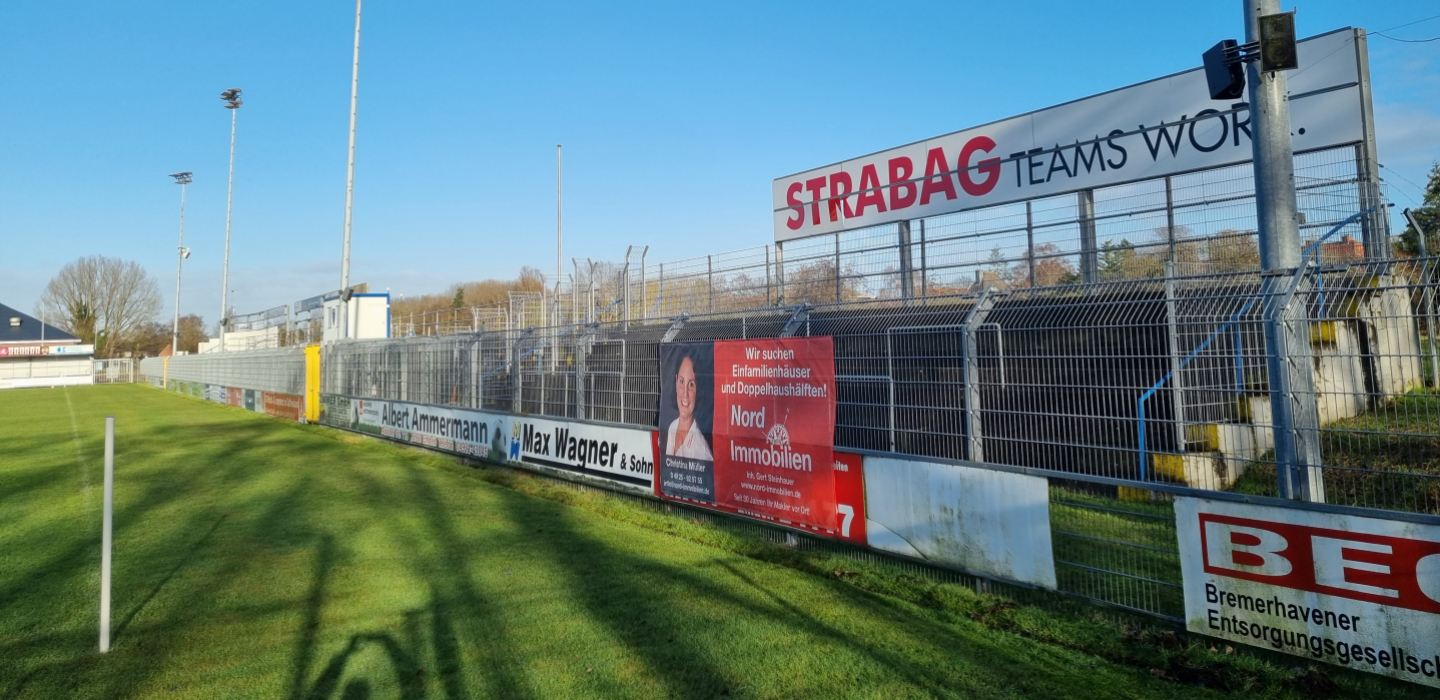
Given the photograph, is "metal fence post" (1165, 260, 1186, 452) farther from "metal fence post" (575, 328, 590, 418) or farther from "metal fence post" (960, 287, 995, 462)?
"metal fence post" (575, 328, 590, 418)

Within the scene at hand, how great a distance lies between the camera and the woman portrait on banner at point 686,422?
840 centimetres

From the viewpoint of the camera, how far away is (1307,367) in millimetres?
4473

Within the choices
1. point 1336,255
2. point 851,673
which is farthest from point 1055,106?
point 851,673

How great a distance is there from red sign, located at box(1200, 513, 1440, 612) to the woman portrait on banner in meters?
4.80

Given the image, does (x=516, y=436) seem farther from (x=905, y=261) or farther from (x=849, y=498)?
(x=905, y=261)

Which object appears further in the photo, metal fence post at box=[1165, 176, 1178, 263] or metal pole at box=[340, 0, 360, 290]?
metal pole at box=[340, 0, 360, 290]

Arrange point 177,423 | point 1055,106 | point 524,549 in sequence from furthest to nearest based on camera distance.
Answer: point 177,423
point 1055,106
point 524,549

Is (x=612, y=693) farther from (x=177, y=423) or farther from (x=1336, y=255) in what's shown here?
(x=177, y=423)

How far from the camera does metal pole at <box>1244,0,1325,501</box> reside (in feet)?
14.4

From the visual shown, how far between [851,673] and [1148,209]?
9.73 metres

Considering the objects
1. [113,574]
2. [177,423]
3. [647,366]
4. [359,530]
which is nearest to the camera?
[113,574]

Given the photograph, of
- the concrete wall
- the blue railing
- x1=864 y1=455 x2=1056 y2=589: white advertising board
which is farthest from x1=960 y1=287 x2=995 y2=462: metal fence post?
the concrete wall

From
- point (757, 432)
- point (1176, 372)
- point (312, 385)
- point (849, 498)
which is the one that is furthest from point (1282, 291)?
point (312, 385)

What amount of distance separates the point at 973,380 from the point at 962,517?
1.05m
